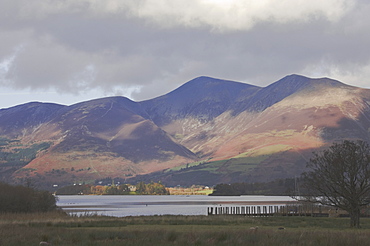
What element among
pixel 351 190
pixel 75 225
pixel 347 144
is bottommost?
pixel 75 225

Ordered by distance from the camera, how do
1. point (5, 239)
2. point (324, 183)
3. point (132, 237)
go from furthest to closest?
point (324, 183) → point (132, 237) → point (5, 239)

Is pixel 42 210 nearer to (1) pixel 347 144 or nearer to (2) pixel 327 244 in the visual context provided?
(1) pixel 347 144

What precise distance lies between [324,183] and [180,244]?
118 ft

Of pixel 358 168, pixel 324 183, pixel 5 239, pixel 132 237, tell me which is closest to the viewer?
pixel 5 239

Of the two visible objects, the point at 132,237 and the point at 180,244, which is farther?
the point at 132,237

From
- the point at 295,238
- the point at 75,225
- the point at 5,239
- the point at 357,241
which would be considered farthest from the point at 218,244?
the point at 75,225

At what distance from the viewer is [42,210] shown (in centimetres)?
8612

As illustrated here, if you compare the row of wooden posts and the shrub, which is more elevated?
the shrub

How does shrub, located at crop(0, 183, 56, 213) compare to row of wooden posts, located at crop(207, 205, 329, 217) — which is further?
row of wooden posts, located at crop(207, 205, 329, 217)

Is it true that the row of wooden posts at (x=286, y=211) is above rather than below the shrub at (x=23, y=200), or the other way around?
below

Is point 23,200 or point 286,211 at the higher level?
point 23,200

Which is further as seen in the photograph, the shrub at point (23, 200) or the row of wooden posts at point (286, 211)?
the row of wooden posts at point (286, 211)

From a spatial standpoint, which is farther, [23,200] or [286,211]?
[286,211]

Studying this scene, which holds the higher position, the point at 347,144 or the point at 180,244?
the point at 347,144
